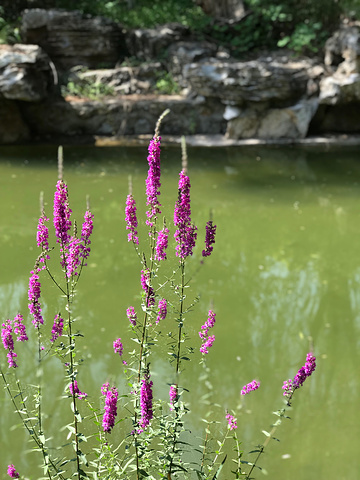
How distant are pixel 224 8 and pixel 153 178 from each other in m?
12.4

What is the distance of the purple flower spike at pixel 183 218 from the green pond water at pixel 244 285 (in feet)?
0.55

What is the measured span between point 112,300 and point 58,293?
8.61 ft

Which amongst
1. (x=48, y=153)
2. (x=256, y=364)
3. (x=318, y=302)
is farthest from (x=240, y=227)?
(x=48, y=153)

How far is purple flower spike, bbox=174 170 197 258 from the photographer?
6.28 feet

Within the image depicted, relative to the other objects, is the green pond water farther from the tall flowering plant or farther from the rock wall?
the rock wall

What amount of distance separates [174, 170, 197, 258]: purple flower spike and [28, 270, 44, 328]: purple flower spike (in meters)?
0.48

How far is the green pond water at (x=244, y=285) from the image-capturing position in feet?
11.0

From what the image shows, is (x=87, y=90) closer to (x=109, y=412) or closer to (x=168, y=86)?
(x=168, y=86)

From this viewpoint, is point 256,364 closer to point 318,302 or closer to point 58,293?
point 318,302

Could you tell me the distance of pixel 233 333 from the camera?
464cm

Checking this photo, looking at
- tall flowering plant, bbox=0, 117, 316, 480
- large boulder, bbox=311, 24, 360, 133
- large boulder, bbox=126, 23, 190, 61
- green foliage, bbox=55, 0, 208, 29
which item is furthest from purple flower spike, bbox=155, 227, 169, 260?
green foliage, bbox=55, 0, 208, 29

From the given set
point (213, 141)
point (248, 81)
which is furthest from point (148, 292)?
point (248, 81)

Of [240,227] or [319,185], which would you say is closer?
[240,227]

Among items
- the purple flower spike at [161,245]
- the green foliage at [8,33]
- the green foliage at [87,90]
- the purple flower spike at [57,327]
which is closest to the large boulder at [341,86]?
the green foliage at [87,90]
